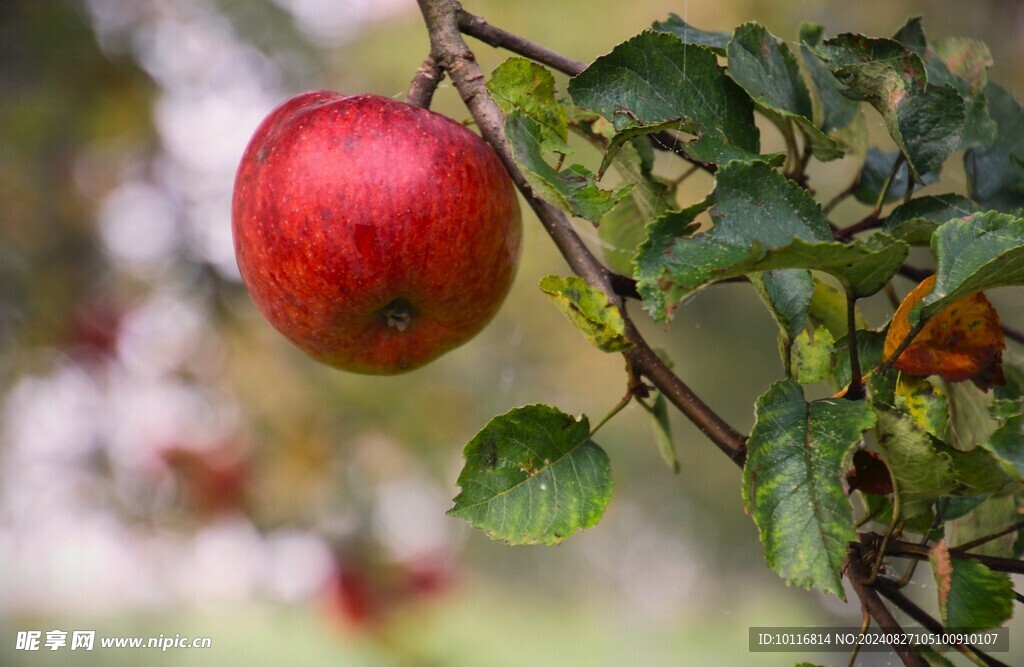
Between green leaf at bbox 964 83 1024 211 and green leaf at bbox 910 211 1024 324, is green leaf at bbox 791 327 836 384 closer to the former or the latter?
green leaf at bbox 910 211 1024 324

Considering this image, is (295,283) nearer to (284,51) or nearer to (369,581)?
(284,51)

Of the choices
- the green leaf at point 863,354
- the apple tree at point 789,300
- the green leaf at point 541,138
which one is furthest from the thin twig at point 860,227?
the green leaf at point 541,138

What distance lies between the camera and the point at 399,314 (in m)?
0.60

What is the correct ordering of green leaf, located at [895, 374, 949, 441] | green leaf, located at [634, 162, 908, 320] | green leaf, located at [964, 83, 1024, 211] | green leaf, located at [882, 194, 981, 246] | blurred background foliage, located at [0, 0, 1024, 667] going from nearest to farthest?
1. green leaf, located at [634, 162, 908, 320]
2. green leaf, located at [895, 374, 949, 441]
3. green leaf, located at [882, 194, 981, 246]
4. green leaf, located at [964, 83, 1024, 211]
5. blurred background foliage, located at [0, 0, 1024, 667]

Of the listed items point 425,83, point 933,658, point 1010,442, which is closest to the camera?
point 1010,442

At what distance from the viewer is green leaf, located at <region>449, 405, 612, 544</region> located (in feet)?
1.48

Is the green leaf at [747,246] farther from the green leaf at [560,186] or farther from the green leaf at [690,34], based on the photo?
the green leaf at [690,34]

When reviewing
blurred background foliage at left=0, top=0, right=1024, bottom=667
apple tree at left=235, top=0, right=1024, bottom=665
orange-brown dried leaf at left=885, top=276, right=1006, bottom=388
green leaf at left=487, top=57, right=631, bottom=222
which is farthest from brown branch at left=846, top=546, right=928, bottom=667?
blurred background foliage at left=0, top=0, right=1024, bottom=667

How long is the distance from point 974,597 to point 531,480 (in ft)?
0.76

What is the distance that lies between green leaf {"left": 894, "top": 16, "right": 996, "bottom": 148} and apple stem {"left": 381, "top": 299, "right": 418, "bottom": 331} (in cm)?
37

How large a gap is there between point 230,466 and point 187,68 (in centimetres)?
73

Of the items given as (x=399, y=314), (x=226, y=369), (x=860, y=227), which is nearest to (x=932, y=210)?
(x=860, y=227)

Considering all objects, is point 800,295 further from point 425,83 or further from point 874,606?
point 425,83

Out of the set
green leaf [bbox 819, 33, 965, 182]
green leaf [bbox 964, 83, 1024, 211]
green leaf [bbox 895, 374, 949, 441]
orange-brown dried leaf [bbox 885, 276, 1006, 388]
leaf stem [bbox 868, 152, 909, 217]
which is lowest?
green leaf [bbox 895, 374, 949, 441]
